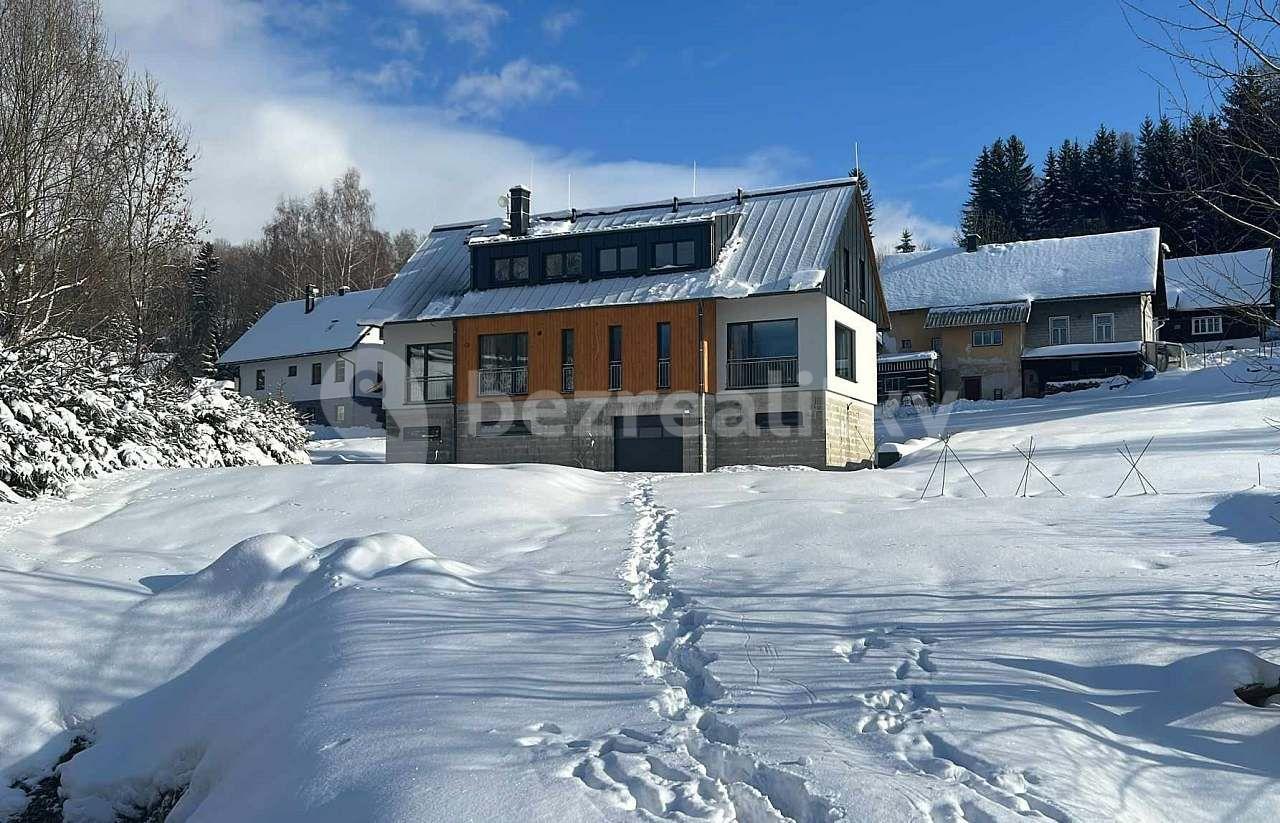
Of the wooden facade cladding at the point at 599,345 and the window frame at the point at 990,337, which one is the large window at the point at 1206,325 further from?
the wooden facade cladding at the point at 599,345

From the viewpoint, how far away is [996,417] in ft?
110

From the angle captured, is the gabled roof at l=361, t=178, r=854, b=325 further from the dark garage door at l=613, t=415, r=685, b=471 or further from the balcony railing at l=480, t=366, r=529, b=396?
the dark garage door at l=613, t=415, r=685, b=471

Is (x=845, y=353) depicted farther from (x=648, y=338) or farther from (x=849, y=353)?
(x=648, y=338)

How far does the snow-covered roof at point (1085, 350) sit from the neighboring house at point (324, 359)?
29.3 metres

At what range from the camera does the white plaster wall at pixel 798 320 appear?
76.9 feet

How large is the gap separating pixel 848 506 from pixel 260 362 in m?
43.3

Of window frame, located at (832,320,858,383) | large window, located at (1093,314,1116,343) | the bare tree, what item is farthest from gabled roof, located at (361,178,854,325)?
large window, located at (1093,314,1116,343)

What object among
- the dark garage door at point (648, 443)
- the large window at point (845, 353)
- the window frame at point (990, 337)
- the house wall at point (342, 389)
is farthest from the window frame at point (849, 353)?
the house wall at point (342, 389)

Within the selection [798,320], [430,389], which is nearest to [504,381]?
[430,389]

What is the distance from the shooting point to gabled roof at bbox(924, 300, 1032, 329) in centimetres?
4200

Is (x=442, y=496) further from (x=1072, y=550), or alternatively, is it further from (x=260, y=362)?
(x=260, y=362)

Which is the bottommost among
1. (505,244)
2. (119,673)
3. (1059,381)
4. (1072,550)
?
(119,673)

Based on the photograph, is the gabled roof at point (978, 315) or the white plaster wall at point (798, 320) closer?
the white plaster wall at point (798, 320)

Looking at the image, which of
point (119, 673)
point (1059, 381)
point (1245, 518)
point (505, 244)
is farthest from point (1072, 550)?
point (1059, 381)
